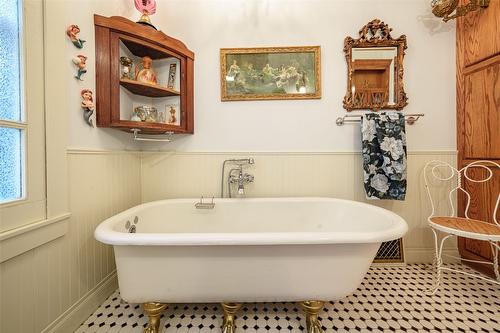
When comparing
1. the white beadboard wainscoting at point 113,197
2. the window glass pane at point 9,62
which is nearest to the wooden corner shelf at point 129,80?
the white beadboard wainscoting at point 113,197

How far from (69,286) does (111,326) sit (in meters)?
0.31

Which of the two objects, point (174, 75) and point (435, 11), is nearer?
point (435, 11)

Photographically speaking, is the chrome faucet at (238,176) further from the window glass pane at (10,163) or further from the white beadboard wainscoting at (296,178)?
the window glass pane at (10,163)

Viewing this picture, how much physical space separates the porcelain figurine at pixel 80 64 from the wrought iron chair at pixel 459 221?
7.66ft

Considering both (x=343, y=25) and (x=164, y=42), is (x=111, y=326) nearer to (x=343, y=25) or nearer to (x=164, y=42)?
(x=164, y=42)

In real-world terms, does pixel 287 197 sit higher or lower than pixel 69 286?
higher

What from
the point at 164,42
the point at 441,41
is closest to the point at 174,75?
the point at 164,42

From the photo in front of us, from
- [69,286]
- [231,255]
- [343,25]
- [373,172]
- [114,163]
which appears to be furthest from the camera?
[343,25]

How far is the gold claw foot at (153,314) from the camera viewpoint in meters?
0.95

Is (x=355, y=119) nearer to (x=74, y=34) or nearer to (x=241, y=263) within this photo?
(x=241, y=263)

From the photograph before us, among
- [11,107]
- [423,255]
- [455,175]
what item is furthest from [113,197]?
[455,175]

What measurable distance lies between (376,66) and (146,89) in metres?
1.88

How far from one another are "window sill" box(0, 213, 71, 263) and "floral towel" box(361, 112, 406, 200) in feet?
6.46

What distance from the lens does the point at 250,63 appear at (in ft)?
5.57
